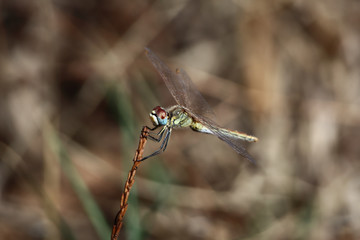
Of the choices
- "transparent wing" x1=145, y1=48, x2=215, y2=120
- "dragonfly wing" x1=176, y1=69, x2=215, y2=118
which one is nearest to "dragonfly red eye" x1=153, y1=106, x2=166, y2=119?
"transparent wing" x1=145, y1=48, x2=215, y2=120

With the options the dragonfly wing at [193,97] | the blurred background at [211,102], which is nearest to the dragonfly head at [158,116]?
the dragonfly wing at [193,97]

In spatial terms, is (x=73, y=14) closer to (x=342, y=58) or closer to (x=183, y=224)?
(x=183, y=224)

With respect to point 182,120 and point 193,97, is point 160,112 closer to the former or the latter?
point 182,120

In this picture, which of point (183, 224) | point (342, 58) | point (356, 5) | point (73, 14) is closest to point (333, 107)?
point (342, 58)

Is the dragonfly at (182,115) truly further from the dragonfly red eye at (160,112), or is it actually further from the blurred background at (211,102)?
the blurred background at (211,102)

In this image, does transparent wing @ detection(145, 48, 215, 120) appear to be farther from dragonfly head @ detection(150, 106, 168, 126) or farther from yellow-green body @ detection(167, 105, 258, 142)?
dragonfly head @ detection(150, 106, 168, 126)

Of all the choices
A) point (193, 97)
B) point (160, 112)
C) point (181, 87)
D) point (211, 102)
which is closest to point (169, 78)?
point (181, 87)

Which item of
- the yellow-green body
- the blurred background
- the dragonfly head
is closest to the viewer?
the dragonfly head
